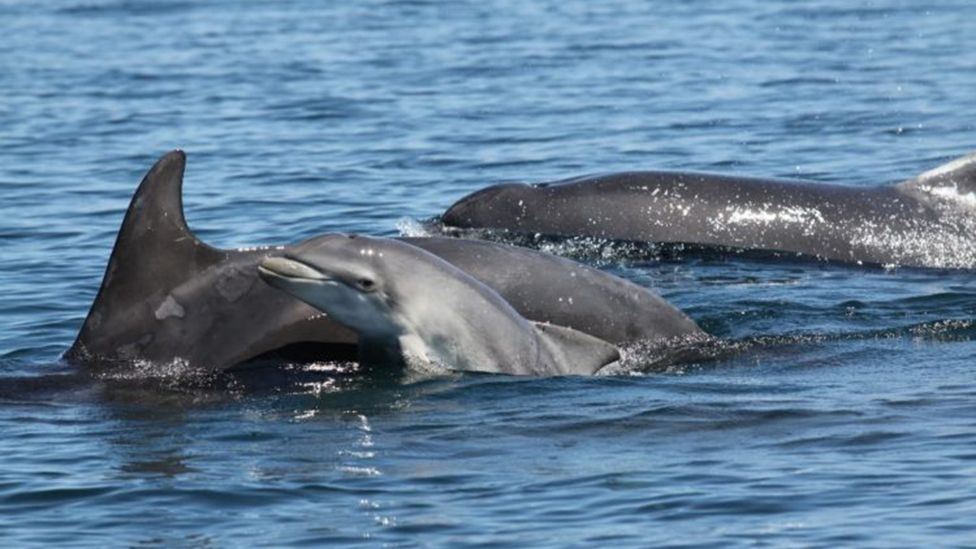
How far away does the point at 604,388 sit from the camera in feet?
45.9

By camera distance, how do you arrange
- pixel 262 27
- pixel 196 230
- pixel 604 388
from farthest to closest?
pixel 262 27 < pixel 196 230 < pixel 604 388

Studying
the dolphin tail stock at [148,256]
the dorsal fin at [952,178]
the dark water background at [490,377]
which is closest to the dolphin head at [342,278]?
the dark water background at [490,377]

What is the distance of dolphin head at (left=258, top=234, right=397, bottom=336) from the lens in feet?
43.4

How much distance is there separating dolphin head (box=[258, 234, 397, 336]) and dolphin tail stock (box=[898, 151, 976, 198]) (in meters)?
7.70

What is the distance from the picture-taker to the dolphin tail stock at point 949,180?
777 inches

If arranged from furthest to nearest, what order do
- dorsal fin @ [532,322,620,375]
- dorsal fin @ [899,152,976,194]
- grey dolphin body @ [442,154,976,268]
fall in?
1. dorsal fin @ [899,152,976,194]
2. grey dolphin body @ [442,154,976,268]
3. dorsal fin @ [532,322,620,375]

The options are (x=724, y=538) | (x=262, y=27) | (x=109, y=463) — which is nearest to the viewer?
(x=724, y=538)

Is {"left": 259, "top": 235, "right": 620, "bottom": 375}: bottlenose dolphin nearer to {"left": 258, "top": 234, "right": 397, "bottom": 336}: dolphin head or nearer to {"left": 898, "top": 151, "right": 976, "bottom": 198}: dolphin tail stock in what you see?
{"left": 258, "top": 234, "right": 397, "bottom": 336}: dolphin head

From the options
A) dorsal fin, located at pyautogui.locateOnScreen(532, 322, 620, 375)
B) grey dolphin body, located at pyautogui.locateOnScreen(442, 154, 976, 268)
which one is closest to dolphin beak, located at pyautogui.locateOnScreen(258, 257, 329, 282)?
dorsal fin, located at pyautogui.locateOnScreen(532, 322, 620, 375)

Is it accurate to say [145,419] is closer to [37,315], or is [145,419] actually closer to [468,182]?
[37,315]

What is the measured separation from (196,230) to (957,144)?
9435 mm

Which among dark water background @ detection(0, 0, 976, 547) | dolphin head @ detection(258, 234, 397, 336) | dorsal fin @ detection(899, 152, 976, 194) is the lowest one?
dark water background @ detection(0, 0, 976, 547)

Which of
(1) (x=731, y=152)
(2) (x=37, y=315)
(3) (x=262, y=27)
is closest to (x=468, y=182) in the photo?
(1) (x=731, y=152)

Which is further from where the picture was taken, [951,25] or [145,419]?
[951,25]
